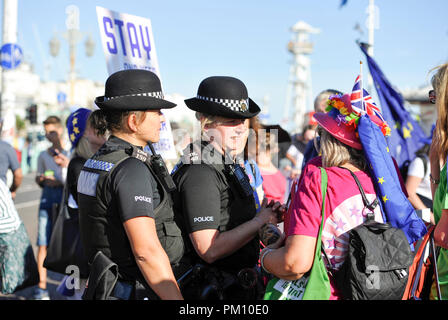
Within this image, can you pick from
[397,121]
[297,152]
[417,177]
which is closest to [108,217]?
[417,177]

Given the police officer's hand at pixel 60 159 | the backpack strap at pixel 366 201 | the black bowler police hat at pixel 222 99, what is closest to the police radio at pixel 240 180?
the black bowler police hat at pixel 222 99

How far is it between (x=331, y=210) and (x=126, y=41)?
2926 millimetres

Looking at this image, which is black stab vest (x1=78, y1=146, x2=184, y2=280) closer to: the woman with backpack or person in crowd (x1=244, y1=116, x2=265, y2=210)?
the woman with backpack

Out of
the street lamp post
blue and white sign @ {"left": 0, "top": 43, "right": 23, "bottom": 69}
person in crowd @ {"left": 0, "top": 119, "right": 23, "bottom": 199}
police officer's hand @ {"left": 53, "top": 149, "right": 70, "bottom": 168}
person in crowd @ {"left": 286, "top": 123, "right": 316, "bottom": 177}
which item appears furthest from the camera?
the street lamp post

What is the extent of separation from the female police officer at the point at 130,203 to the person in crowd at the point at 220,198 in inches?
5.5

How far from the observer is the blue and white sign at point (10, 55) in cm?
1143

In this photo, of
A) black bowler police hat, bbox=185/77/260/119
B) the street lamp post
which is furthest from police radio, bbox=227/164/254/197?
the street lamp post

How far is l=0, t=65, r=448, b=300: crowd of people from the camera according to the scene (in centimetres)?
247

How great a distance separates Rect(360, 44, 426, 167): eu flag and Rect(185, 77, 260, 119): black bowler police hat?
12.4 ft

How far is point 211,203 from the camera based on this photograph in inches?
109

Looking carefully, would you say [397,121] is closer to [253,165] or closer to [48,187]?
[253,165]
